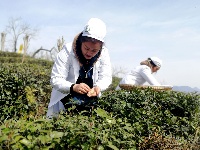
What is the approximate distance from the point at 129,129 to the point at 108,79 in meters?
0.93

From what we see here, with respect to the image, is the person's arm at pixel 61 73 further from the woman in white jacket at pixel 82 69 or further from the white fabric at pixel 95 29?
the white fabric at pixel 95 29

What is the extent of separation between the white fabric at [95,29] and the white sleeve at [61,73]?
0.93 ft

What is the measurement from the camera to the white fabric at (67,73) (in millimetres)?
3051

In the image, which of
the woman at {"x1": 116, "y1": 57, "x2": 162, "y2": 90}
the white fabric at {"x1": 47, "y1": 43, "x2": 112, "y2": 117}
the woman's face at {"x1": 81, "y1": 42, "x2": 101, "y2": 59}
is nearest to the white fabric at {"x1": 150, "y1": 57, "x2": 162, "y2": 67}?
the woman at {"x1": 116, "y1": 57, "x2": 162, "y2": 90}

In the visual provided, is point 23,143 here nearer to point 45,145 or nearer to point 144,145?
point 45,145

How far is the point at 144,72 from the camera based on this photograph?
591 cm

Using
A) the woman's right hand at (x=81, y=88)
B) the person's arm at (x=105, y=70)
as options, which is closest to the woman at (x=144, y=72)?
the person's arm at (x=105, y=70)

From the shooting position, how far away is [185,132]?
12.6 feet

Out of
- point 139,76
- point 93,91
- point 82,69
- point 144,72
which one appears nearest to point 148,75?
point 144,72

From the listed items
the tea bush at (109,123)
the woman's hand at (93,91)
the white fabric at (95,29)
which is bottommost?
the tea bush at (109,123)

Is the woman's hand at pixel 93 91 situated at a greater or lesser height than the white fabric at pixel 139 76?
lesser

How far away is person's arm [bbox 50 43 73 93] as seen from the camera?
300 centimetres

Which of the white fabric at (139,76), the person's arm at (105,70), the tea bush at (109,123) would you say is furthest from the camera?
the white fabric at (139,76)

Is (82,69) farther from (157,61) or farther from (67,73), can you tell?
(157,61)
